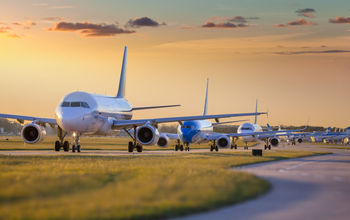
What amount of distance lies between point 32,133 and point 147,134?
9.53 m

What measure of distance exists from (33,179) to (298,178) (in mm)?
10285

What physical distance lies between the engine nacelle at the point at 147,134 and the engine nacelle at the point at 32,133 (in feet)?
26.1

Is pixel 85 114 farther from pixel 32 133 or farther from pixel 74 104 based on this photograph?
pixel 32 133

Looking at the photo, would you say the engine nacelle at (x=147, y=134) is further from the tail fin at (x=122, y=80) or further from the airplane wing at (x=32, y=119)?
the tail fin at (x=122, y=80)

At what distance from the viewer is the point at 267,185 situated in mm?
17688

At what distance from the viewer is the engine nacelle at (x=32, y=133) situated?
4341 centimetres

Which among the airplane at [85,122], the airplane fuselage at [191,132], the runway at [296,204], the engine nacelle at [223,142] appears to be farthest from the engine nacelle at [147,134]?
the engine nacelle at [223,142]

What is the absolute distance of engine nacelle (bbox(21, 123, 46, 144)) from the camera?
142 feet

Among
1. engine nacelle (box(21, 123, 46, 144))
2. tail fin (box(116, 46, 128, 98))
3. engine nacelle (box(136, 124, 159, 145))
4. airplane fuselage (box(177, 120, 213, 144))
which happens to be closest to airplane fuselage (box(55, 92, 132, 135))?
engine nacelle (box(21, 123, 46, 144))

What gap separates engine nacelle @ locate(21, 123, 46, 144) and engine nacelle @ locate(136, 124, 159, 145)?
795 cm

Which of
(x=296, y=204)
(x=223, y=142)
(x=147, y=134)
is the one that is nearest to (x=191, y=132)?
(x=223, y=142)

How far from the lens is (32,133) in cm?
4372

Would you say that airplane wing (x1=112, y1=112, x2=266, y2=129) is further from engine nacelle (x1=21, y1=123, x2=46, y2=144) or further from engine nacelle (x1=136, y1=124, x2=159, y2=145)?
engine nacelle (x1=21, y1=123, x2=46, y2=144)

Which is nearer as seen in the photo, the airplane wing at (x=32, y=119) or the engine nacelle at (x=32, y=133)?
the engine nacelle at (x=32, y=133)
